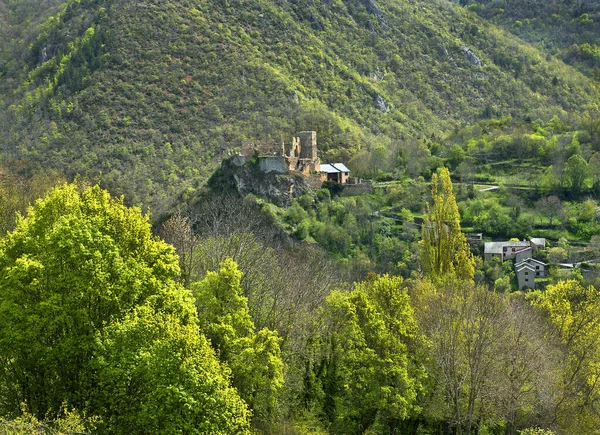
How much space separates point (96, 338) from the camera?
71.2 ft

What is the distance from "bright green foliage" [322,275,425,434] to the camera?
103ft

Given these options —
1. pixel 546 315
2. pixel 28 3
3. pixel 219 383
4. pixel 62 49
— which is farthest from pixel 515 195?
pixel 28 3

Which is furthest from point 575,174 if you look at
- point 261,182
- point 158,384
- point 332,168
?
point 158,384

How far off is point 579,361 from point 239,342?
1660 cm

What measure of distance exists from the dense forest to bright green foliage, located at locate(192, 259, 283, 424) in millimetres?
111

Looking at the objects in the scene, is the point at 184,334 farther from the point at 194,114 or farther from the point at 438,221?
the point at 194,114

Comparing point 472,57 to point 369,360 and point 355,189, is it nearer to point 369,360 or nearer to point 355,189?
point 355,189

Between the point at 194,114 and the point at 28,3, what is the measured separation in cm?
8219

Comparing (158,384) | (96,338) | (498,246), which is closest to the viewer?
(158,384)

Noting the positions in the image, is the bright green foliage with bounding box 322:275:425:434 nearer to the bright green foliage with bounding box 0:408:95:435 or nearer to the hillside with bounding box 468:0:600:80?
the bright green foliage with bounding box 0:408:95:435

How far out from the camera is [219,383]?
21.9m

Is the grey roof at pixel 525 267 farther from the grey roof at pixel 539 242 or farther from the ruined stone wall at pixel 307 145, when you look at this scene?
the ruined stone wall at pixel 307 145

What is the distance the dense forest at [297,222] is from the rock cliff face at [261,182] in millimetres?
720

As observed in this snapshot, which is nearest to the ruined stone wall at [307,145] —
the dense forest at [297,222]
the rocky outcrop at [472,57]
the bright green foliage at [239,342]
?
the dense forest at [297,222]
